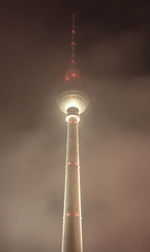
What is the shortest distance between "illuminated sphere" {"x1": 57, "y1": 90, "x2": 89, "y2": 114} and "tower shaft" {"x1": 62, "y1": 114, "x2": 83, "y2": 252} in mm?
6649

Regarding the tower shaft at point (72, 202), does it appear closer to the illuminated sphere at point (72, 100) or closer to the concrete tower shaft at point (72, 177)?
the concrete tower shaft at point (72, 177)

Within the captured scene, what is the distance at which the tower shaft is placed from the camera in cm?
5472

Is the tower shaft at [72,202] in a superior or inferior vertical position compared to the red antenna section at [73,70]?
inferior

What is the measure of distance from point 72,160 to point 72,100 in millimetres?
18301

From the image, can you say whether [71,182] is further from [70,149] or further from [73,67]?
[73,67]

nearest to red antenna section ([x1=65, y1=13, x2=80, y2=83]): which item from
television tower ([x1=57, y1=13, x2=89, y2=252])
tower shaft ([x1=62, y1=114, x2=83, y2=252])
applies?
television tower ([x1=57, y1=13, x2=89, y2=252])

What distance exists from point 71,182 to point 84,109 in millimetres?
23922

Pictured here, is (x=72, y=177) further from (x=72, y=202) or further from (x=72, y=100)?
(x=72, y=100)

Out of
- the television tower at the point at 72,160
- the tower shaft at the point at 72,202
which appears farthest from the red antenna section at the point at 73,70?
the tower shaft at the point at 72,202

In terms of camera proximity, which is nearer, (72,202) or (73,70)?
(72,202)

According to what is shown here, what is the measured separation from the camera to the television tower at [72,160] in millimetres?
55406

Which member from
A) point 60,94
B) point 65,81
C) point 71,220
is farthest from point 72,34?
point 71,220

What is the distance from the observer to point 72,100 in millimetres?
75938

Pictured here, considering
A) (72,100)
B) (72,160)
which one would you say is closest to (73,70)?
(72,100)
